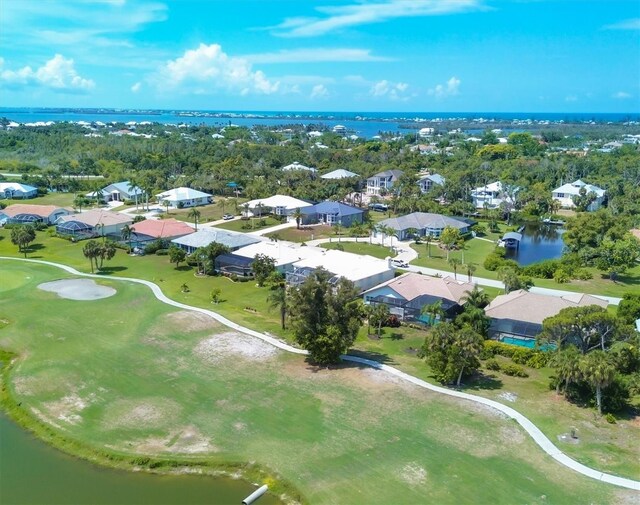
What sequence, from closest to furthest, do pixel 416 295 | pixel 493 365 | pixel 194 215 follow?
pixel 493 365
pixel 416 295
pixel 194 215

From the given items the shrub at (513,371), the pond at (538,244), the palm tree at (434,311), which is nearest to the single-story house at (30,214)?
the palm tree at (434,311)

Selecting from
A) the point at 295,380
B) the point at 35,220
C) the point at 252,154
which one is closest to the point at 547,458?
the point at 295,380

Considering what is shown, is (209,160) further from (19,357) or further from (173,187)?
(19,357)

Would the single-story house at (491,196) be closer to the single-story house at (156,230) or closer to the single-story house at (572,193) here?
the single-story house at (572,193)

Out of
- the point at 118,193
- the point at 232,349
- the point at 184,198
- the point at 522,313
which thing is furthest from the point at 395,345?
the point at 118,193

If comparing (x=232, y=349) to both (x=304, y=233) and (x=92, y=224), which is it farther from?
(x=92, y=224)

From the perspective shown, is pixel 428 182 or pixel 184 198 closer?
pixel 184 198
